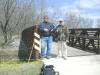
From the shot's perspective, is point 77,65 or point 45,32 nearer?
point 77,65

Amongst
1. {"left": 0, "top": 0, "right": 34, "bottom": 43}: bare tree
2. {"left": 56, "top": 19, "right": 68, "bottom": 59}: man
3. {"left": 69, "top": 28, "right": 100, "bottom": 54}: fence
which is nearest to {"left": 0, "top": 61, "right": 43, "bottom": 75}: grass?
{"left": 56, "top": 19, "right": 68, "bottom": 59}: man

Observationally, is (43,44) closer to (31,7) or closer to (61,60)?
(61,60)

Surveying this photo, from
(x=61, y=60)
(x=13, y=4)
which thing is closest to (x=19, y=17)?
(x=13, y=4)

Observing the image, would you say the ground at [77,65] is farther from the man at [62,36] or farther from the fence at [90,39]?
the fence at [90,39]

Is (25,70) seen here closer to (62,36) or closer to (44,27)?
(44,27)

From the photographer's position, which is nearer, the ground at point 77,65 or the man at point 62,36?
the ground at point 77,65

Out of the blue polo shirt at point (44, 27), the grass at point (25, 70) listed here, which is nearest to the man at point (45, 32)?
the blue polo shirt at point (44, 27)

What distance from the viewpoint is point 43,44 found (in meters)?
5.45

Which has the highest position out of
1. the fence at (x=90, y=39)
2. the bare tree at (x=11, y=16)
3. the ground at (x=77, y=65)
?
the bare tree at (x=11, y=16)

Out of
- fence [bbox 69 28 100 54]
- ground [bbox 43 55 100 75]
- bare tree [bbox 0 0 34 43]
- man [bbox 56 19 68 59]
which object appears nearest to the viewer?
ground [bbox 43 55 100 75]

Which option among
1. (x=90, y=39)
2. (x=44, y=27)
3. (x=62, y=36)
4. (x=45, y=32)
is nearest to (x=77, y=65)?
(x=62, y=36)

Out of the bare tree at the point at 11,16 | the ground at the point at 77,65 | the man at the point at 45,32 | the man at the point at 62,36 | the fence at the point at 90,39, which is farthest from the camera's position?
the bare tree at the point at 11,16

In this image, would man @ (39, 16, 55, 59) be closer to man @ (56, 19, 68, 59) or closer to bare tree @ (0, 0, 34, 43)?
man @ (56, 19, 68, 59)

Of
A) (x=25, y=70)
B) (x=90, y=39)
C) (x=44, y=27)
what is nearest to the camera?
(x=25, y=70)
